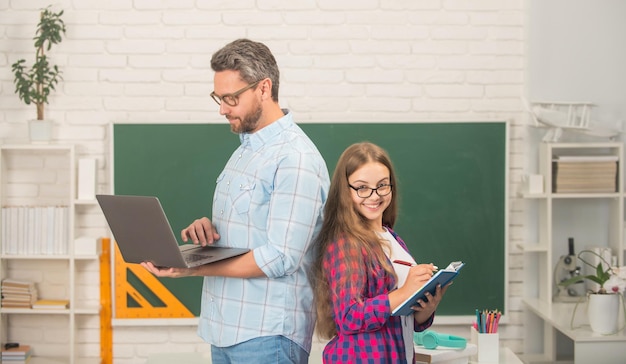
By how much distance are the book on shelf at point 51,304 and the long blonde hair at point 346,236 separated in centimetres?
210

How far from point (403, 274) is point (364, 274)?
0.45 ft

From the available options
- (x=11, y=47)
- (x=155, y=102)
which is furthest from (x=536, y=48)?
(x=11, y=47)

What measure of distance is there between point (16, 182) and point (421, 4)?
220cm

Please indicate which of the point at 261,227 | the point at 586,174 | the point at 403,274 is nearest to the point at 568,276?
the point at 586,174

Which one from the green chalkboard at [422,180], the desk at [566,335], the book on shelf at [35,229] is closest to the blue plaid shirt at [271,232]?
the desk at [566,335]

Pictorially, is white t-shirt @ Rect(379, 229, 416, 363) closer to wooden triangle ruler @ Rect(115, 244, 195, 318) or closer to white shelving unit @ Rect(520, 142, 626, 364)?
white shelving unit @ Rect(520, 142, 626, 364)

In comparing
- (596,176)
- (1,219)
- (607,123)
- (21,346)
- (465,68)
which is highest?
(465,68)

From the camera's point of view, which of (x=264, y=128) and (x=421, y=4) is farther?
(x=421, y=4)

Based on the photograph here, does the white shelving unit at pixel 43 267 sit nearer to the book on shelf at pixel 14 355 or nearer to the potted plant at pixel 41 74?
the book on shelf at pixel 14 355

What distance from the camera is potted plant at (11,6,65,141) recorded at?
3828mm

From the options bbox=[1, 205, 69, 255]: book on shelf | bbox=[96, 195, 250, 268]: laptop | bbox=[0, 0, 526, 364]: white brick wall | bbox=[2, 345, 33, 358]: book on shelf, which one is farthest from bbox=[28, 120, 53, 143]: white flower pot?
bbox=[96, 195, 250, 268]: laptop

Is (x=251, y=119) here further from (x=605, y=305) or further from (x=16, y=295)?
(x=16, y=295)

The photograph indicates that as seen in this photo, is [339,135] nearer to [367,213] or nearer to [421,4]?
[421,4]

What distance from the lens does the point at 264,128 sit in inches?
85.0
